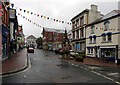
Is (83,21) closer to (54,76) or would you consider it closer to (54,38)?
(54,76)

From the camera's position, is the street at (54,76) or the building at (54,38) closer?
the street at (54,76)

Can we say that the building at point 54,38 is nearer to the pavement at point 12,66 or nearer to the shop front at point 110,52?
the shop front at point 110,52

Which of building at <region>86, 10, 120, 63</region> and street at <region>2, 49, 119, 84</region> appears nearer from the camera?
street at <region>2, 49, 119, 84</region>

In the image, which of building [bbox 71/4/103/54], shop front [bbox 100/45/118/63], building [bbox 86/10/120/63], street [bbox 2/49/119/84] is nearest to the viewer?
street [bbox 2/49/119/84]

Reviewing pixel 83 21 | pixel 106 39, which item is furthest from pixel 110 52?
pixel 83 21

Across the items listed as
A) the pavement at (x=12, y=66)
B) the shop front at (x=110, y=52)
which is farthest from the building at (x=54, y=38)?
the pavement at (x=12, y=66)

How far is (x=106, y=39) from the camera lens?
2022 cm

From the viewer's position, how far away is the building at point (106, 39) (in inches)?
713

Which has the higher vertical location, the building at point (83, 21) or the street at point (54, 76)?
the building at point (83, 21)

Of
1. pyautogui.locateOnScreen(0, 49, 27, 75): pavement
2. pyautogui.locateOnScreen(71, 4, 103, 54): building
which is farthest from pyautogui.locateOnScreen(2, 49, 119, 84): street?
pyautogui.locateOnScreen(71, 4, 103, 54): building

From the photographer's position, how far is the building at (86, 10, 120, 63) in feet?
59.4

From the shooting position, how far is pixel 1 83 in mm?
6191

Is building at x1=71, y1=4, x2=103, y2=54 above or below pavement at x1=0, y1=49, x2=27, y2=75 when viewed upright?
above

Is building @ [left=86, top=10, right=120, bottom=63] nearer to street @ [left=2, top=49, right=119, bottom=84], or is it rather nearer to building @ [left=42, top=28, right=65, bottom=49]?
street @ [left=2, top=49, right=119, bottom=84]
